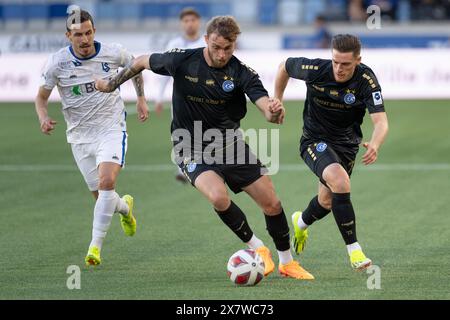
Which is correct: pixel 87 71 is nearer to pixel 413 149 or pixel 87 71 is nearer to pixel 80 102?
pixel 80 102

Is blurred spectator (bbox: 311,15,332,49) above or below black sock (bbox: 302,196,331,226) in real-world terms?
above

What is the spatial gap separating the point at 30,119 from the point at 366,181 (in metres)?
10.0

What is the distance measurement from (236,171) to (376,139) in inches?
47.7

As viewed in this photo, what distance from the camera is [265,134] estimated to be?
63.6ft

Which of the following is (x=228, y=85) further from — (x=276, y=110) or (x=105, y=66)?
(x=105, y=66)

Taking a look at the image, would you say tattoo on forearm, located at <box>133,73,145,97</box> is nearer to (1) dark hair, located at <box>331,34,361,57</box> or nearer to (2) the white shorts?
(2) the white shorts

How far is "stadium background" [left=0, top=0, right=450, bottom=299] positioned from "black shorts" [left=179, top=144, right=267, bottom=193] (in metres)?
0.78

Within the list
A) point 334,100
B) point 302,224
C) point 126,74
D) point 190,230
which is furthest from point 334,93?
point 190,230

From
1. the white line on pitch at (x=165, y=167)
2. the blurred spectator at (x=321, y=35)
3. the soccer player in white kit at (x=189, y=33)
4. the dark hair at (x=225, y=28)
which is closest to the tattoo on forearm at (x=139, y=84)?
the dark hair at (x=225, y=28)

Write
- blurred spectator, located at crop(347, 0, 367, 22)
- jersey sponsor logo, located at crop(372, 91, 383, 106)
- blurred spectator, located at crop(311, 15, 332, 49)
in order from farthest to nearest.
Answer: blurred spectator, located at crop(347, 0, 367, 22)
blurred spectator, located at crop(311, 15, 332, 49)
jersey sponsor logo, located at crop(372, 91, 383, 106)

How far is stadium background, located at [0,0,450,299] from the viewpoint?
8.47 m

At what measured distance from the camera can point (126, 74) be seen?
8.96 m

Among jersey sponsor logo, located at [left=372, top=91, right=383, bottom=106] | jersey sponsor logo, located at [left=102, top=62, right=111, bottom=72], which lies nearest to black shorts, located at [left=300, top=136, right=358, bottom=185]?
jersey sponsor logo, located at [left=372, top=91, right=383, bottom=106]

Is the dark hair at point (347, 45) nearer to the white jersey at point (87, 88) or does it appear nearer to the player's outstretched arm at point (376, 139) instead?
the player's outstretched arm at point (376, 139)
